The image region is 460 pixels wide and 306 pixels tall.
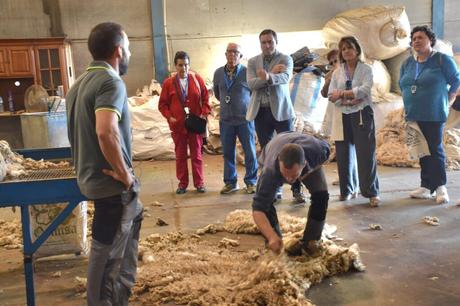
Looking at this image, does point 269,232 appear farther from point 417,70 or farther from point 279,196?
point 417,70

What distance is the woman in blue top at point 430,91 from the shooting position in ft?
14.3

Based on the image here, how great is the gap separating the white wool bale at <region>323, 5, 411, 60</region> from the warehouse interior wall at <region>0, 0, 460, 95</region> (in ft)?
4.31

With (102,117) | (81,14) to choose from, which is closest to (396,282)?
(102,117)

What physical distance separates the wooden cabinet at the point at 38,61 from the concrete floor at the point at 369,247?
3922mm

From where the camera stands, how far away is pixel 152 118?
7.75 metres

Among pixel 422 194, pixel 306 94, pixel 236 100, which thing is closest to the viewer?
pixel 422 194

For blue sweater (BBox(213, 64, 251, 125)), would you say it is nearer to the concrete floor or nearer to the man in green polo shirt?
the concrete floor

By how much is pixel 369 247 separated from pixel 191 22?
6589 millimetres

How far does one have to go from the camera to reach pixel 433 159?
15.0 feet

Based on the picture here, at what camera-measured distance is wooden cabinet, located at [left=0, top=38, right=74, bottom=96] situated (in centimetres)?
836

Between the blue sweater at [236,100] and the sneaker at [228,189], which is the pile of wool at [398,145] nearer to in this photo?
the blue sweater at [236,100]

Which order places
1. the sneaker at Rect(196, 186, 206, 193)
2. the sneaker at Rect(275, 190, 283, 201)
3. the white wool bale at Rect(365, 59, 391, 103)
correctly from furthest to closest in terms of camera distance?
the white wool bale at Rect(365, 59, 391, 103), the sneaker at Rect(196, 186, 206, 193), the sneaker at Rect(275, 190, 283, 201)

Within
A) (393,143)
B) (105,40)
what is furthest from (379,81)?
(105,40)

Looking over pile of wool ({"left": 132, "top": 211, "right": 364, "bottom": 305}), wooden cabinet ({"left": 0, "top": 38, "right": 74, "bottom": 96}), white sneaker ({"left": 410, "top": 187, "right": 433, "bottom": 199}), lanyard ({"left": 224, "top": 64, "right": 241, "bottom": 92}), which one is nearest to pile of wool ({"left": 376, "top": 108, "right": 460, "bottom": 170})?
white sneaker ({"left": 410, "top": 187, "right": 433, "bottom": 199})
